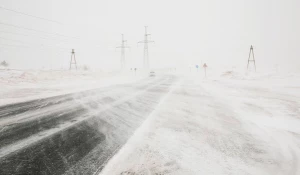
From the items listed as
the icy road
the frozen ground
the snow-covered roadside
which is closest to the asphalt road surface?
the icy road

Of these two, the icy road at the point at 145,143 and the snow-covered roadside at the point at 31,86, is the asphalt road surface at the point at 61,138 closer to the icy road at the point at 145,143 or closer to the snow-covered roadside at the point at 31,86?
the icy road at the point at 145,143

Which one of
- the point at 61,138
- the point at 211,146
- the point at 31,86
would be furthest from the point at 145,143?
the point at 31,86

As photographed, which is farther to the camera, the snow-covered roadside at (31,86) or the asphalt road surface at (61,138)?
the snow-covered roadside at (31,86)

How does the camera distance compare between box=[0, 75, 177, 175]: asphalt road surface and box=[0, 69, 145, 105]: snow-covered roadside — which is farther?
box=[0, 69, 145, 105]: snow-covered roadside

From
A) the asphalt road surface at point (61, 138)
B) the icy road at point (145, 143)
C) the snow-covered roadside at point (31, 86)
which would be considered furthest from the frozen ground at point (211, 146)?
the snow-covered roadside at point (31, 86)

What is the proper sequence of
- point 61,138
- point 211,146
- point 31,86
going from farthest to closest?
point 31,86 < point 61,138 < point 211,146

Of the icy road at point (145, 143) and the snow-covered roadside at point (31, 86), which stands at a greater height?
the snow-covered roadside at point (31, 86)

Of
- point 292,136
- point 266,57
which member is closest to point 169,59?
point 266,57

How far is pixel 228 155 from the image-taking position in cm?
272

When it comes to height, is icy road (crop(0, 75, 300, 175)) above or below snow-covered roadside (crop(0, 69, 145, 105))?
below

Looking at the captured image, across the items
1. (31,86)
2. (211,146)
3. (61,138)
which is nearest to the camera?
(211,146)

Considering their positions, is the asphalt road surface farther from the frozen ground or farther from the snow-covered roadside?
the snow-covered roadside

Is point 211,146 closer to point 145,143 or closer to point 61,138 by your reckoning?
point 145,143

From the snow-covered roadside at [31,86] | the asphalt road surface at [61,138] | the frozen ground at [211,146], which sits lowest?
the frozen ground at [211,146]
